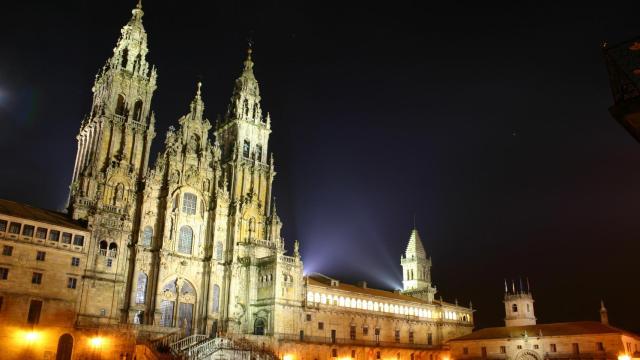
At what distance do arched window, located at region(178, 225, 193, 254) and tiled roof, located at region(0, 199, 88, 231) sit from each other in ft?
44.7

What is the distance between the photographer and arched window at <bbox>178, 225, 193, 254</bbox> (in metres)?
67.5

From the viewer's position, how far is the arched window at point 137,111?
70.2 meters

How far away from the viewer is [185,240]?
68188 millimetres

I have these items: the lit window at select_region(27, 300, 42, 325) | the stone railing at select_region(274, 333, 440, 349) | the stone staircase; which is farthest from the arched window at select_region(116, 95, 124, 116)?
the stone railing at select_region(274, 333, 440, 349)

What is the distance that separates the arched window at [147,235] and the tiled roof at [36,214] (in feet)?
27.9

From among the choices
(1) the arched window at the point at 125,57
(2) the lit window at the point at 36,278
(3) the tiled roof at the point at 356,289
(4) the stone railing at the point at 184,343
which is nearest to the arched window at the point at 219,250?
(3) the tiled roof at the point at 356,289

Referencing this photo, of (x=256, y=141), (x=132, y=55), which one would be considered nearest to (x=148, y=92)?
(x=132, y=55)

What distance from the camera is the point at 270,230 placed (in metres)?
76.5

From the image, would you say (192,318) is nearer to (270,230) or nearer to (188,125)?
(270,230)

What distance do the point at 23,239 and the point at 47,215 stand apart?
5846 mm

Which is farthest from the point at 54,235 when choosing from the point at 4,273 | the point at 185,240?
the point at 185,240

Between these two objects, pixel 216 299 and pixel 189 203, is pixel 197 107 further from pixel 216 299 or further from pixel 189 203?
pixel 216 299

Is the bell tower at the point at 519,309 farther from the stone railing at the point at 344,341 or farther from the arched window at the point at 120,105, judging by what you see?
the arched window at the point at 120,105

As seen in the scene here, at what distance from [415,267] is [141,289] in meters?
65.1
